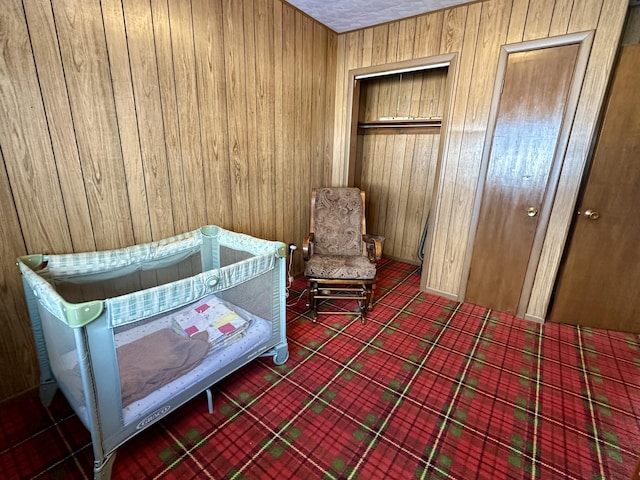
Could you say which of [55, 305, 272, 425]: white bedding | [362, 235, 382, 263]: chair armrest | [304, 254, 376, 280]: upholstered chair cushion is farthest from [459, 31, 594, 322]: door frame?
[55, 305, 272, 425]: white bedding

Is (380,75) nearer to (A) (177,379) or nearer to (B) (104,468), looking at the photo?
(A) (177,379)

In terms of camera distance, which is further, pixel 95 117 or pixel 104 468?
pixel 95 117

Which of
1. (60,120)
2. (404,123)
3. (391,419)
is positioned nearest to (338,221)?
(404,123)

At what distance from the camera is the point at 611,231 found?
87.1 inches

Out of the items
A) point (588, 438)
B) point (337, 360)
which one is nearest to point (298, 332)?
point (337, 360)

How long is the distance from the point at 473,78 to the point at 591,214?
1.37 meters

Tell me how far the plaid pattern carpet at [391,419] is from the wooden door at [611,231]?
0.25 m

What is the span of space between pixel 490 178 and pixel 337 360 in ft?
6.21

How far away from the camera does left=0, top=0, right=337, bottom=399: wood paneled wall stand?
4.54 ft

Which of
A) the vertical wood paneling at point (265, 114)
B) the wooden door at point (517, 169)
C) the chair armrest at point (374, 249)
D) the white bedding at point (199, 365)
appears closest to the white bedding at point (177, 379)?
the white bedding at point (199, 365)

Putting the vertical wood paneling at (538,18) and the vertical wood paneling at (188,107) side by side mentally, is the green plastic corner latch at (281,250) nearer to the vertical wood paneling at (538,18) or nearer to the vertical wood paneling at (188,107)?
the vertical wood paneling at (188,107)

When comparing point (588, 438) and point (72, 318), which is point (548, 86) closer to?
point (588, 438)

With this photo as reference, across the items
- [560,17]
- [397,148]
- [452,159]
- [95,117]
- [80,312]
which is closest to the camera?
[80,312]

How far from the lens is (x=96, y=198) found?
1.63 meters
